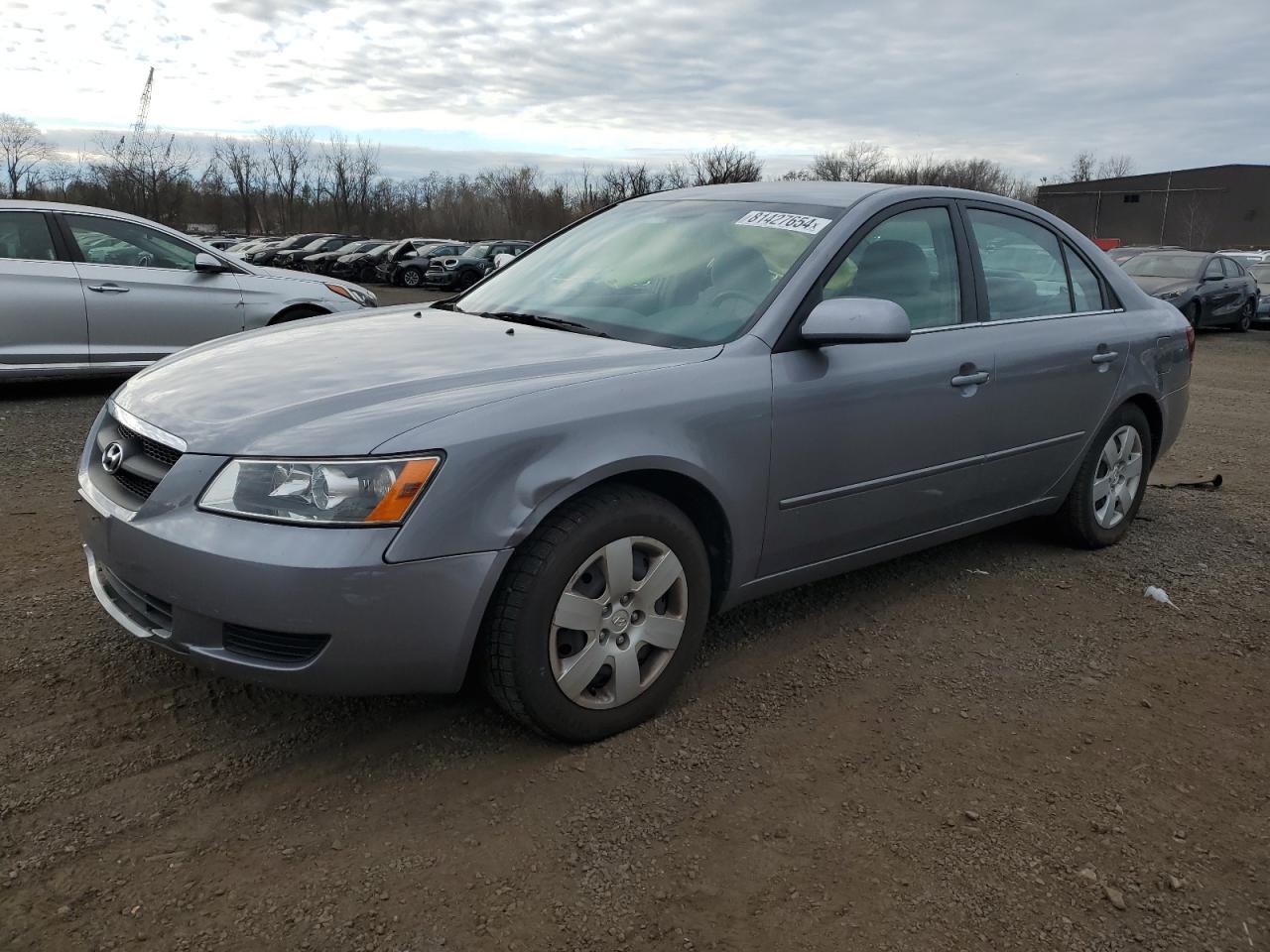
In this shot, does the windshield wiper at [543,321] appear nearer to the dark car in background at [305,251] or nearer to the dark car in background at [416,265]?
the dark car in background at [416,265]

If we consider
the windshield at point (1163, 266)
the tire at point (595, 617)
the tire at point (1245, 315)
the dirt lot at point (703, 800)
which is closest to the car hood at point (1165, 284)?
the windshield at point (1163, 266)

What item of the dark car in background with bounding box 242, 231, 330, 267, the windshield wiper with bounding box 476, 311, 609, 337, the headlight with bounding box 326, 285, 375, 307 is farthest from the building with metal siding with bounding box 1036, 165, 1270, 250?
the windshield wiper with bounding box 476, 311, 609, 337

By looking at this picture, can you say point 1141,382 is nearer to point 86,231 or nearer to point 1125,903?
point 1125,903

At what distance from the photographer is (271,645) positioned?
234 cm

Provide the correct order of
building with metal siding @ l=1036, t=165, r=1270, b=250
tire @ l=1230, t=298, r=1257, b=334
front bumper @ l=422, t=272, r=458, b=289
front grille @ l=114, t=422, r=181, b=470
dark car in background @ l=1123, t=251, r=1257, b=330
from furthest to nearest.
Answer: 1. building with metal siding @ l=1036, t=165, r=1270, b=250
2. front bumper @ l=422, t=272, r=458, b=289
3. tire @ l=1230, t=298, r=1257, b=334
4. dark car in background @ l=1123, t=251, r=1257, b=330
5. front grille @ l=114, t=422, r=181, b=470

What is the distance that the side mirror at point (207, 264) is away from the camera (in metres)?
7.67

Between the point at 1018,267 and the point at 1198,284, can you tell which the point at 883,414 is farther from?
the point at 1198,284

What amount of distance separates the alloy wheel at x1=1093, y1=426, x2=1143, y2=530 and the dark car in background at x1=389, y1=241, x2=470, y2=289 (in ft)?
85.5

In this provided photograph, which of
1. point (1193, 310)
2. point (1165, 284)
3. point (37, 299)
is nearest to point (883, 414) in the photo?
point (37, 299)

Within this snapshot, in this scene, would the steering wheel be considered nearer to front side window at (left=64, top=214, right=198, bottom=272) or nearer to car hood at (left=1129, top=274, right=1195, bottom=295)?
front side window at (left=64, top=214, right=198, bottom=272)

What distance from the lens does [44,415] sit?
6.86 meters

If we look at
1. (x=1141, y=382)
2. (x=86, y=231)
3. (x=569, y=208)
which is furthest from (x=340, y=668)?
(x=569, y=208)

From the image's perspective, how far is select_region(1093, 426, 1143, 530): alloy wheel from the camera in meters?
4.43

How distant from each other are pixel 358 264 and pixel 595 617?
100 ft
